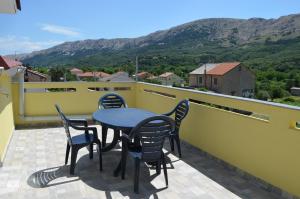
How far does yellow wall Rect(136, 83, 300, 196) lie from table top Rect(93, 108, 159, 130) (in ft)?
3.34

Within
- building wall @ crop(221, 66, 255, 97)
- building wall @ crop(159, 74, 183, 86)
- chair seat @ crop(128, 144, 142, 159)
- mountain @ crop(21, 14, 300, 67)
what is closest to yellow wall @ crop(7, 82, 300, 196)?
chair seat @ crop(128, 144, 142, 159)

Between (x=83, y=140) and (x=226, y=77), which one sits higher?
(x=83, y=140)

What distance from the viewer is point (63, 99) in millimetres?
7215

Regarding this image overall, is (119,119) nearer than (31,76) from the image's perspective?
Yes

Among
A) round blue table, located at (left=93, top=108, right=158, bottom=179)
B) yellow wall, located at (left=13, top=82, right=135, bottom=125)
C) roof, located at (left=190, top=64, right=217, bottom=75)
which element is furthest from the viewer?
roof, located at (left=190, top=64, right=217, bottom=75)

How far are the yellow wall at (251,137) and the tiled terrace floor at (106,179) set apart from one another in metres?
0.22

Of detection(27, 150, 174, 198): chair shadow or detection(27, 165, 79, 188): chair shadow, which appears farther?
detection(27, 165, 79, 188): chair shadow

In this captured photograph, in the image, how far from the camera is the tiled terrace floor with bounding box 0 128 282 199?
3.27 m

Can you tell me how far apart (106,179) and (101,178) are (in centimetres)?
8

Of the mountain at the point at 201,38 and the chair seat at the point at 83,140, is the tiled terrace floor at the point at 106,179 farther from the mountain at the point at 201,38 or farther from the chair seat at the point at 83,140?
the mountain at the point at 201,38

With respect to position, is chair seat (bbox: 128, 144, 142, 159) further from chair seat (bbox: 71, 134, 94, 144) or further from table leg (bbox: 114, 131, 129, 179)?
chair seat (bbox: 71, 134, 94, 144)

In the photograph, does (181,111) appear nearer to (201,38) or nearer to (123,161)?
(123,161)

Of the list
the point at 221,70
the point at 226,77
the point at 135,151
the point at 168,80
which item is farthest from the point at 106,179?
the point at 226,77

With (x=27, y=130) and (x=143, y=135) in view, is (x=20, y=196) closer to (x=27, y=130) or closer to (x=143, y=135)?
(x=143, y=135)
